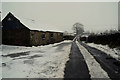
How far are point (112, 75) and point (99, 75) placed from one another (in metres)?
0.79

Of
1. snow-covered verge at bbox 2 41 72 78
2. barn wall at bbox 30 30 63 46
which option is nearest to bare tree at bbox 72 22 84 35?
barn wall at bbox 30 30 63 46

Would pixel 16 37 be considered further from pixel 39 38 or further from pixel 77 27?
pixel 77 27

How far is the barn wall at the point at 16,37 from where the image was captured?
1038 inches

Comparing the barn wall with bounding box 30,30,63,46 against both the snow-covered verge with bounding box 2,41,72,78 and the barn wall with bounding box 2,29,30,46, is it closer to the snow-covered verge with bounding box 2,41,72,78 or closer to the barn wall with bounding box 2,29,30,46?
the barn wall with bounding box 2,29,30,46

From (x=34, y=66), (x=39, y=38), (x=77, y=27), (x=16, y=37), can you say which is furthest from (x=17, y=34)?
(x=77, y=27)

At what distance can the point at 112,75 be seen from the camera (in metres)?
8.21

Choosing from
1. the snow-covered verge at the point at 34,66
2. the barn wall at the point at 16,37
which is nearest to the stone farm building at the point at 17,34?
the barn wall at the point at 16,37

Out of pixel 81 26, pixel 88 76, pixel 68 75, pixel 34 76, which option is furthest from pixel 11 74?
pixel 81 26

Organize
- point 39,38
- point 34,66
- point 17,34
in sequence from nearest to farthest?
point 34,66 → point 17,34 → point 39,38

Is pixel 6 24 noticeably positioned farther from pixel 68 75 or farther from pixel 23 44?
pixel 68 75

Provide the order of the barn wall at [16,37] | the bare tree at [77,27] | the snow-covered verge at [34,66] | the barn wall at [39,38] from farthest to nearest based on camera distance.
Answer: the bare tree at [77,27] < the barn wall at [39,38] < the barn wall at [16,37] < the snow-covered verge at [34,66]

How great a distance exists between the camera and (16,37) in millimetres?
27344

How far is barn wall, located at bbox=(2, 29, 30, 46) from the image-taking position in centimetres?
2638

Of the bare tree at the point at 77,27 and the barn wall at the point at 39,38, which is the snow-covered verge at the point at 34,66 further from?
the bare tree at the point at 77,27
